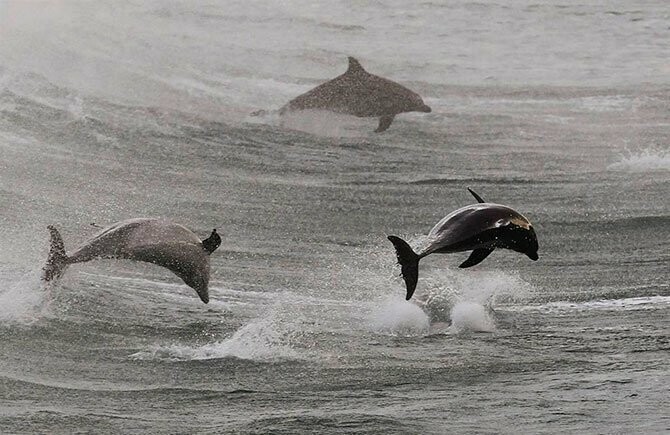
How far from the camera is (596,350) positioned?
917 cm

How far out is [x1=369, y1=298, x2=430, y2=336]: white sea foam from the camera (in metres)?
9.70

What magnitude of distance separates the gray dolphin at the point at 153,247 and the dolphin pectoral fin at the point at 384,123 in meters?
7.97

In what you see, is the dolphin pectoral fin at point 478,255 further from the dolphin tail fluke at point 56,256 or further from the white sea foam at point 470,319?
the dolphin tail fluke at point 56,256

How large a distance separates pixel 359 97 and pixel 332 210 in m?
3.30

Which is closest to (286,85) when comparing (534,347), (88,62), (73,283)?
(88,62)

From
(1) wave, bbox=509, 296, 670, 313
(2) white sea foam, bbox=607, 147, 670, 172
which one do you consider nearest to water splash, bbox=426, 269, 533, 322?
(1) wave, bbox=509, 296, 670, 313

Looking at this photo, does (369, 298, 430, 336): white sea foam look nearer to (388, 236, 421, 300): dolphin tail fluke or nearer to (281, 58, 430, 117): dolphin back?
(388, 236, 421, 300): dolphin tail fluke

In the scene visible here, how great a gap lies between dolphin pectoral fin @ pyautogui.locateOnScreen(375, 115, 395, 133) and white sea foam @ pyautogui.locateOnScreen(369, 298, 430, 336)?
6826 mm

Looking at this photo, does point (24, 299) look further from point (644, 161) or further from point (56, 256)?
point (644, 161)

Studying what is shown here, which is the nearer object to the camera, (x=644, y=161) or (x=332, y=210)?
(x=332, y=210)

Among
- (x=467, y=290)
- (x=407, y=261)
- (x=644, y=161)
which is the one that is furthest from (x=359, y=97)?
(x=407, y=261)

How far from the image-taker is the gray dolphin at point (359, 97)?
16891mm

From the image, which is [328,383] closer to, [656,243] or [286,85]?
[656,243]

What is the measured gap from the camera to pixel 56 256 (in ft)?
30.3
